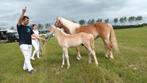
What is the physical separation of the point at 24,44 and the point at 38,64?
201 cm

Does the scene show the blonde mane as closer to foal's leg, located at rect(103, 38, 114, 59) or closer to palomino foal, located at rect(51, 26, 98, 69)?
palomino foal, located at rect(51, 26, 98, 69)

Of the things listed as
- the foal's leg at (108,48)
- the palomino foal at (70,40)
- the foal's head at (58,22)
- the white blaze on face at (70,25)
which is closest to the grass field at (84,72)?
the foal's leg at (108,48)

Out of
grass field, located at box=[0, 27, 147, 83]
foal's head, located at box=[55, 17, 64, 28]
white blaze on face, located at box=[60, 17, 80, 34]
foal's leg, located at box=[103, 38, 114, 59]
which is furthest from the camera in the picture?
foal's leg, located at box=[103, 38, 114, 59]

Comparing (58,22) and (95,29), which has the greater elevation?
(58,22)

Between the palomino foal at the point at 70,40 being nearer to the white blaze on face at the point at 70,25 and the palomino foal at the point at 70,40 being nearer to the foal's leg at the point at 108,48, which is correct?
the white blaze on face at the point at 70,25

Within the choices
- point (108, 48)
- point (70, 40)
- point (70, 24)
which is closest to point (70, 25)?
point (70, 24)

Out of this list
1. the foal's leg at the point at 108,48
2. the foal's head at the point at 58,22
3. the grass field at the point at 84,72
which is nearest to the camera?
the grass field at the point at 84,72

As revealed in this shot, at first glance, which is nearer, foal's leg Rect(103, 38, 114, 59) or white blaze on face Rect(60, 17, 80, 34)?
white blaze on face Rect(60, 17, 80, 34)

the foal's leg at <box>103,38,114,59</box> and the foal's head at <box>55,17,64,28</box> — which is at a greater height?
the foal's head at <box>55,17,64,28</box>

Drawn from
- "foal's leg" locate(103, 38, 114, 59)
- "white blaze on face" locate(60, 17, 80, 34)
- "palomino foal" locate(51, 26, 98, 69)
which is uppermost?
"white blaze on face" locate(60, 17, 80, 34)

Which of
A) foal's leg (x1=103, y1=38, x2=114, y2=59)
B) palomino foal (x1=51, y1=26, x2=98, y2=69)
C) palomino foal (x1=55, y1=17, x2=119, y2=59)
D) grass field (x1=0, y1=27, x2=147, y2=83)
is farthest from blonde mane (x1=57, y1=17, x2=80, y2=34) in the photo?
foal's leg (x1=103, y1=38, x2=114, y2=59)

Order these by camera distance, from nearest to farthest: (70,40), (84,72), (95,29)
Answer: (84,72), (70,40), (95,29)

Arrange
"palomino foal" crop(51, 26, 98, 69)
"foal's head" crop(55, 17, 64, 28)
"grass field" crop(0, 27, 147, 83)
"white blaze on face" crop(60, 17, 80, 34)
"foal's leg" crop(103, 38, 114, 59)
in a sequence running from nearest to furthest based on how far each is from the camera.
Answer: "grass field" crop(0, 27, 147, 83)
"palomino foal" crop(51, 26, 98, 69)
"foal's head" crop(55, 17, 64, 28)
"white blaze on face" crop(60, 17, 80, 34)
"foal's leg" crop(103, 38, 114, 59)

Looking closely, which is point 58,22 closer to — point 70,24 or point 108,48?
point 70,24
